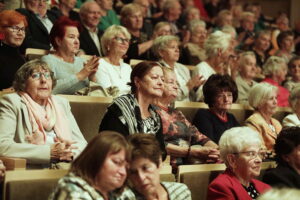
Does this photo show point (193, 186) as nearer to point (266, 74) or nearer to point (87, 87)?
point (87, 87)

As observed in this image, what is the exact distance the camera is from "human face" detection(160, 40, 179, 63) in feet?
15.3

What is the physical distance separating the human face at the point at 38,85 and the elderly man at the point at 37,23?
1482 millimetres

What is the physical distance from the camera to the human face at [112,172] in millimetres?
2133

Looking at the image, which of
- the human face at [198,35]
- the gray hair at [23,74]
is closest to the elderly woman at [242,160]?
the gray hair at [23,74]

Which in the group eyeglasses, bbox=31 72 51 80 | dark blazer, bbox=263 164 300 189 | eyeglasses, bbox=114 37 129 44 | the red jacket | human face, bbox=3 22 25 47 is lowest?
dark blazer, bbox=263 164 300 189

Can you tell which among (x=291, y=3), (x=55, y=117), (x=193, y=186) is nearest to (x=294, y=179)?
(x=193, y=186)

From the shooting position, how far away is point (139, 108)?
3.10 m

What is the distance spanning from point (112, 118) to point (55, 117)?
0.28 metres

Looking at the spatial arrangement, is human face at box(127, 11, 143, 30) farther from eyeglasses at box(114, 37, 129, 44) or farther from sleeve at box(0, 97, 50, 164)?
sleeve at box(0, 97, 50, 164)

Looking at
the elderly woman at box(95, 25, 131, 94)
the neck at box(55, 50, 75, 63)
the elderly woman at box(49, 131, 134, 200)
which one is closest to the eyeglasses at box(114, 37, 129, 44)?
the elderly woman at box(95, 25, 131, 94)

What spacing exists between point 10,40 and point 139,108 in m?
1.11

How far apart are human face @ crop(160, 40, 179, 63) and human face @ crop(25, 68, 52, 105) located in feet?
5.89

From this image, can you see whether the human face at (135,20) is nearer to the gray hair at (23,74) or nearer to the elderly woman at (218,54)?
the elderly woman at (218,54)

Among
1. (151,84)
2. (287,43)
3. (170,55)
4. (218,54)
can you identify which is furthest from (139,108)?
(287,43)
